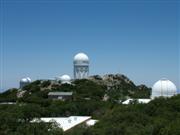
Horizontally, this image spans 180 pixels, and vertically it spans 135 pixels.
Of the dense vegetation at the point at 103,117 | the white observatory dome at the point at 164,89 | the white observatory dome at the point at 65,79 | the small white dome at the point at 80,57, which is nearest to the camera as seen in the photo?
the dense vegetation at the point at 103,117

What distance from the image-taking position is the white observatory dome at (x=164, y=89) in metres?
62.4

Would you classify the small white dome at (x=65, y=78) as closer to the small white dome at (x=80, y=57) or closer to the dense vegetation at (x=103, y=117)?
the small white dome at (x=80, y=57)

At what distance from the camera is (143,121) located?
33.5 m

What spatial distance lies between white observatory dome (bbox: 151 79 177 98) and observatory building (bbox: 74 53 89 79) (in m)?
32.5

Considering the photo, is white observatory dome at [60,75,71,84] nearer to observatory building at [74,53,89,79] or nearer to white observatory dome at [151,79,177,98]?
observatory building at [74,53,89,79]

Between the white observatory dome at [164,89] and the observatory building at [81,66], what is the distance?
3254 cm

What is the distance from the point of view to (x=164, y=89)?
62406 millimetres

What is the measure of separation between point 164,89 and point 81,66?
34.9 metres

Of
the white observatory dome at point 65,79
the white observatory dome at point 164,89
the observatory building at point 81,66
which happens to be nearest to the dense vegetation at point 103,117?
the white observatory dome at point 164,89

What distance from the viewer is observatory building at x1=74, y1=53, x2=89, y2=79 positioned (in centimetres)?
9339

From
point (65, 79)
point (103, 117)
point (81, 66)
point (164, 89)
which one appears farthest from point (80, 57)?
point (103, 117)

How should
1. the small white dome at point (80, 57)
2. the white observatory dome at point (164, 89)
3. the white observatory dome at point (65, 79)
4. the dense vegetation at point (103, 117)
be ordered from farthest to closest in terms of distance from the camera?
the small white dome at point (80, 57) < the white observatory dome at point (65, 79) < the white observatory dome at point (164, 89) < the dense vegetation at point (103, 117)

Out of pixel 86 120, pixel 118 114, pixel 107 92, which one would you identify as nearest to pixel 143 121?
pixel 118 114

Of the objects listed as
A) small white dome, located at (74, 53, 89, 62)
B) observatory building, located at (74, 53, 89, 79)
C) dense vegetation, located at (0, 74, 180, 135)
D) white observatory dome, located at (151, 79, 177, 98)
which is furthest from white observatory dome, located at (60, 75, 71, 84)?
white observatory dome, located at (151, 79, 177, 98)
